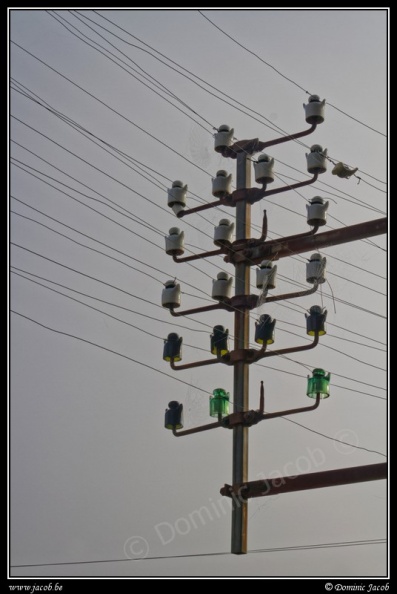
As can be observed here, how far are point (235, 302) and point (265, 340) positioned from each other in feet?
3.35

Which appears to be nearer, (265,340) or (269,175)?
(265,340)

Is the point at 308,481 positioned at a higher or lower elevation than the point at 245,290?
lower

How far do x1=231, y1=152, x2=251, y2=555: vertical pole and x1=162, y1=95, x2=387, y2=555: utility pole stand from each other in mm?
14

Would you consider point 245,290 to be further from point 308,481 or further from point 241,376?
point 308,481

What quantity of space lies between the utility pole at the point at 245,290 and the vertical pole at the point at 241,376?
14 millimetres

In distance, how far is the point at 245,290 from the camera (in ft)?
65.9

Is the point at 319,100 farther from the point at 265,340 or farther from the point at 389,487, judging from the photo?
the point at 389,487

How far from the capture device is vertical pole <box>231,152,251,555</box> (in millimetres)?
18438

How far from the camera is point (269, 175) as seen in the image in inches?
813

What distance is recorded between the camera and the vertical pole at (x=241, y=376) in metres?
18.4

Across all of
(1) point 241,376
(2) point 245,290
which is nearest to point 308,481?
(1) point 241,376

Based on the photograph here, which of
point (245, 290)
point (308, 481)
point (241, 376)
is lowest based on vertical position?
point (308, 481)

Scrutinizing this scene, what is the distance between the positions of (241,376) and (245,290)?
138 cm
